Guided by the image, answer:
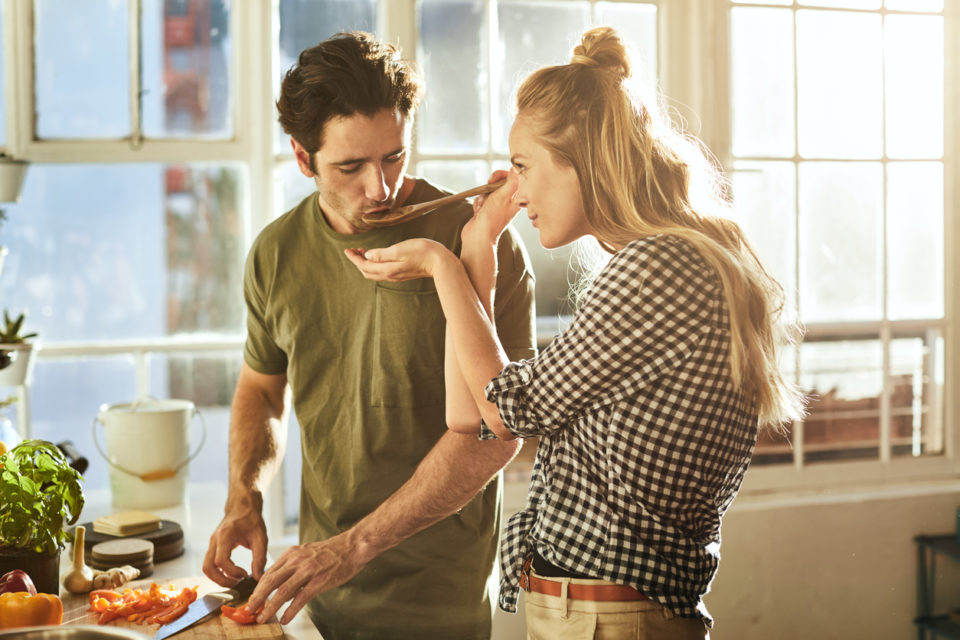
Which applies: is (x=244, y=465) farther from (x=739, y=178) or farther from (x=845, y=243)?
(x=845, y=243)

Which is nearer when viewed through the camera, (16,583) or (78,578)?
(16,583)

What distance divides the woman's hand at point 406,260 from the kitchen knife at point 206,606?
19.5 inches

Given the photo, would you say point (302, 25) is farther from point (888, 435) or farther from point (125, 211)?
point (888, 435)

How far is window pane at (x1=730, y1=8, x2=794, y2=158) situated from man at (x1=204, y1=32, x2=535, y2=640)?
1624 millimetres

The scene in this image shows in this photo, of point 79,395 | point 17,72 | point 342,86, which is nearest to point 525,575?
point 342,86

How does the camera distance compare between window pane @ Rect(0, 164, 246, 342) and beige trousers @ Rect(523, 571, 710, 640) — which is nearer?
beige trousers @ Rect(523, 571, 710, 640)

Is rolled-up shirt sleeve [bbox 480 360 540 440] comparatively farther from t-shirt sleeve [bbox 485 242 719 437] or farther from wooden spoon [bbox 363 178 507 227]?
wooden spoon [bbox 363 178 507 227]

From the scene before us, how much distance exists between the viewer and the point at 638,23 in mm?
2838

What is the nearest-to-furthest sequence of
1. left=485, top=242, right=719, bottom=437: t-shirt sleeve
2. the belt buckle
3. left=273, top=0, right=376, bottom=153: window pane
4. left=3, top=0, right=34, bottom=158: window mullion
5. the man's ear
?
1. left=485, top=242, right=719, bottom=437: t-shirt sleeve
2. the belt buckle
3. the man's ear
4. left=3, top=0, right=34, bottom=158: window mullion
5. left=273, top=0, right=376, bottom=153: window pane

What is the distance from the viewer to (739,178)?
2.95 meters

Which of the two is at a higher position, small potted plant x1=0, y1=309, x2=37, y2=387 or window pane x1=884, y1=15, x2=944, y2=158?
window pane x1=884, y1=15, x2=944, y2=158

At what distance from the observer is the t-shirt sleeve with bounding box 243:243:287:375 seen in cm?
169

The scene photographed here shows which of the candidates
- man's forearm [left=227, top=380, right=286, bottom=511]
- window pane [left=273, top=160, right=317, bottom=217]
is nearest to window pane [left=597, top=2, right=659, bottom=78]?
window pane [left=273, top=160, right=317, bottom=217]

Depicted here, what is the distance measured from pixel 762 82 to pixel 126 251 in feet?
6.58
